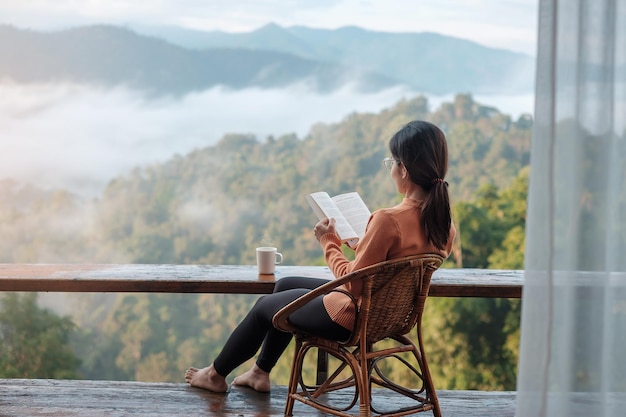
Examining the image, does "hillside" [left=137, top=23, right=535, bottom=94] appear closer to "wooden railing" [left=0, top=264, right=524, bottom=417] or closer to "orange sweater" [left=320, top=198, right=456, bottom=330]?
"wooden railing" [left=0, top=264, right=524, bottom=417]

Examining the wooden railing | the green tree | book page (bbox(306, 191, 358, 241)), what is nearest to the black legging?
the wooden railing

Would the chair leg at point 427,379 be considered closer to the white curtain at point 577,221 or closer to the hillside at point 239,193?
the white curtain at point 577,221

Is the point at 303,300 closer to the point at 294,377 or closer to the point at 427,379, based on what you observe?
the point at 294,377

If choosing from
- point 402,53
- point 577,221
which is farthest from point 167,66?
point 577,221

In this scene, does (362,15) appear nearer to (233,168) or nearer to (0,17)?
(233,168)

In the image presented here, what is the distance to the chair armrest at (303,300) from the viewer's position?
2256mm

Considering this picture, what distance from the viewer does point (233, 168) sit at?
10.1 meters

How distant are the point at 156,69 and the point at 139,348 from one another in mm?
3673

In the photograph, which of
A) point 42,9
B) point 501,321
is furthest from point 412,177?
point 42,9

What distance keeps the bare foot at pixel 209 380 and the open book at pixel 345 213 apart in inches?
31.2

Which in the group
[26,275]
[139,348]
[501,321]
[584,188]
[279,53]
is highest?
[279,53]

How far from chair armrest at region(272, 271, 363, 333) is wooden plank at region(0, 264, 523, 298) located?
333 mm

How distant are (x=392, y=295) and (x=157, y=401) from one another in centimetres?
106

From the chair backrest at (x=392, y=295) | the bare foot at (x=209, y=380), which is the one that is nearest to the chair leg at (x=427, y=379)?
the chair backrest at (x=392, y=295)
